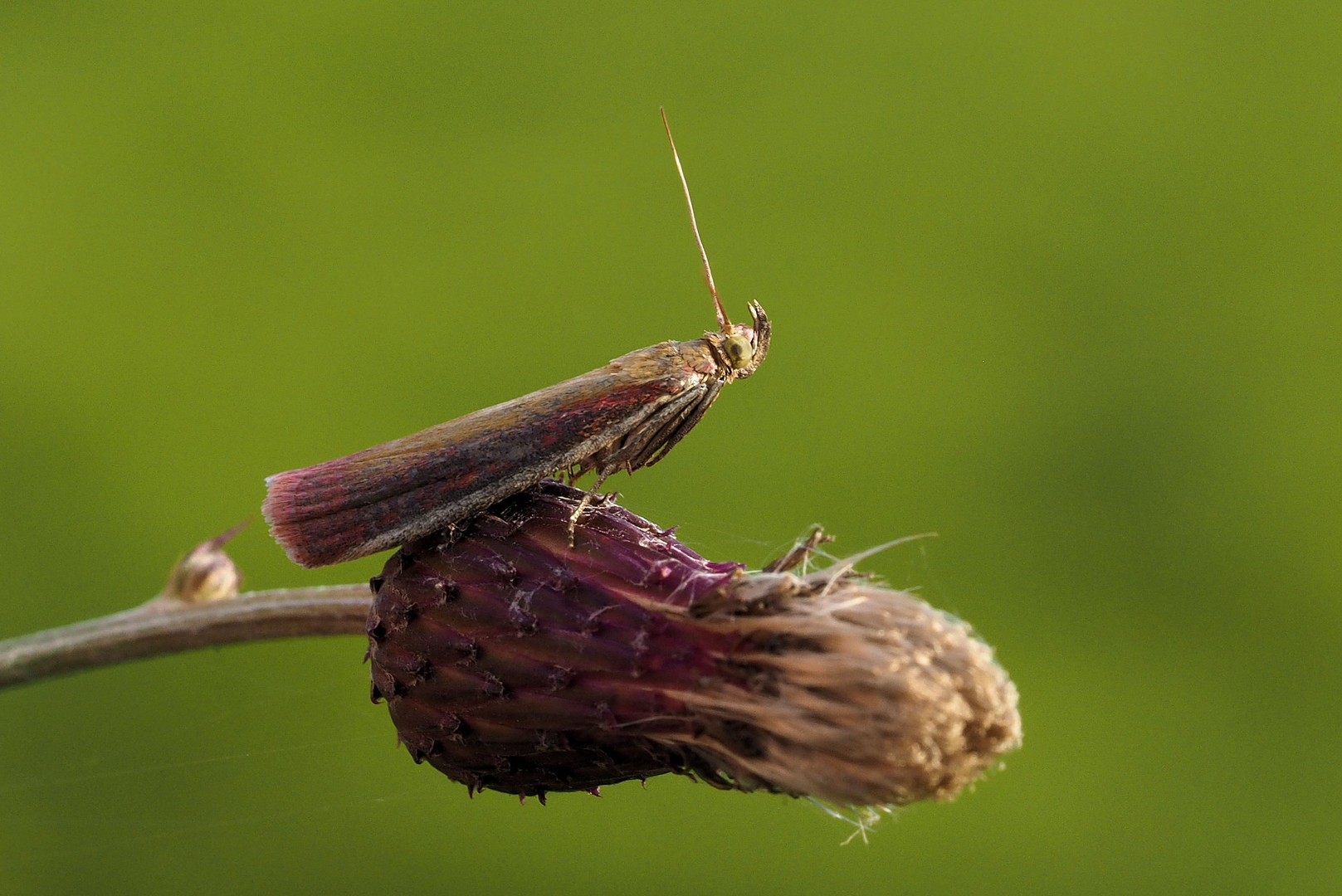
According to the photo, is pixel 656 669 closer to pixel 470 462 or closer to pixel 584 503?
pixel 584 503

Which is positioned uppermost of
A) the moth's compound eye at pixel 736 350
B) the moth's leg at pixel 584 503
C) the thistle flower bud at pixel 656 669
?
the moth's compound eye at pixel 736 350

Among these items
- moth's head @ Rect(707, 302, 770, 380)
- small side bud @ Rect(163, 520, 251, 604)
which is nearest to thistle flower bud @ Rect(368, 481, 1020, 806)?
moth's head @ Rect(707, 302, 770, 380)

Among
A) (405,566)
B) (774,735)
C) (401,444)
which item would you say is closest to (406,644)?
(405,566)

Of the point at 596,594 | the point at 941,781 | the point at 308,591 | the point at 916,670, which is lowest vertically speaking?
the point at 941,781

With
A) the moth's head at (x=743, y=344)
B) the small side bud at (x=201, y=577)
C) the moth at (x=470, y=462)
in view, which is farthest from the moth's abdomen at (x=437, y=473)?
the small side bud at (x=201, y=577)

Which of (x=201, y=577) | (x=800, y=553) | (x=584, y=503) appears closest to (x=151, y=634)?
(x=201, y=577)

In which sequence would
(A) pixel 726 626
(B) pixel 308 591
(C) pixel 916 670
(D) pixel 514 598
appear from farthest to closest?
(B) pixel 308 591
(D) pixel 514 598
(A) pixel 726 626
(C) pixel 916 670

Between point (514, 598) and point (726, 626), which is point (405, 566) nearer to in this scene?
point (514, 598)

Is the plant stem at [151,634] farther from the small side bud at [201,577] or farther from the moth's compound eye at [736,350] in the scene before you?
the moth's compound eye at [736,350]
